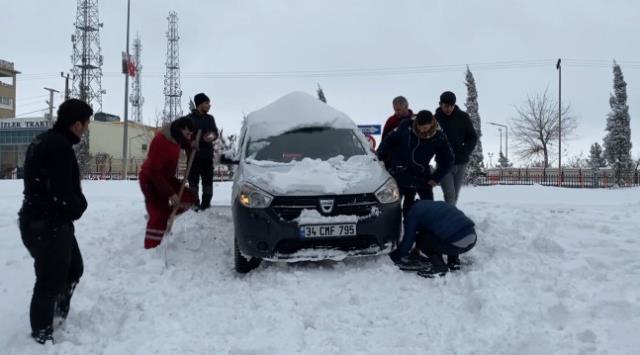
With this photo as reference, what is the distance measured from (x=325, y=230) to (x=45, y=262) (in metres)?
2.29

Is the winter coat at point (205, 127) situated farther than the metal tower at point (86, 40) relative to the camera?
No

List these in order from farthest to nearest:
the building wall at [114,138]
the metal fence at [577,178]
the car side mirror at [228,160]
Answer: the building wall at [114,138]
the metal fence at [577,178]
the car side mirror at [228,160]

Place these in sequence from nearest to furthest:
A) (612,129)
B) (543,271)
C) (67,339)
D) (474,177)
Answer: (67,339)
(543,271)
(474,177)
(612,129)

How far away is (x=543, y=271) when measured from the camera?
4.68 meters

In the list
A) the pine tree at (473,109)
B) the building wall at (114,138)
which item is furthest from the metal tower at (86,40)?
the pine tree at (473,109)

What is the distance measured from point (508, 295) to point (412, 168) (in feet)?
6.82

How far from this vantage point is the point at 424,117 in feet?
18.2

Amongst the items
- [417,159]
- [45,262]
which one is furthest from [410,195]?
[45,262]

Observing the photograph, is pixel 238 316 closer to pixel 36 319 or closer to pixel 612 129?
pixel 36 319

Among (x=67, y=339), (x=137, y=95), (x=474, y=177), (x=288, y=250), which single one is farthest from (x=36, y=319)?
(x=137, y=95)

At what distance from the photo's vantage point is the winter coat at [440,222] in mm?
4957

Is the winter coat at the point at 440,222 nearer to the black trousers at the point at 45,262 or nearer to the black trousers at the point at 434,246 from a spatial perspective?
the black trousers at the point at 434,246

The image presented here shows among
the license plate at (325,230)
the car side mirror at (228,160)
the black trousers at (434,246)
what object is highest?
the car side mirror at (228,160)

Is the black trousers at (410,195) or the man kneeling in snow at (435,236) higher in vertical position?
the black trousers at (410,195)
